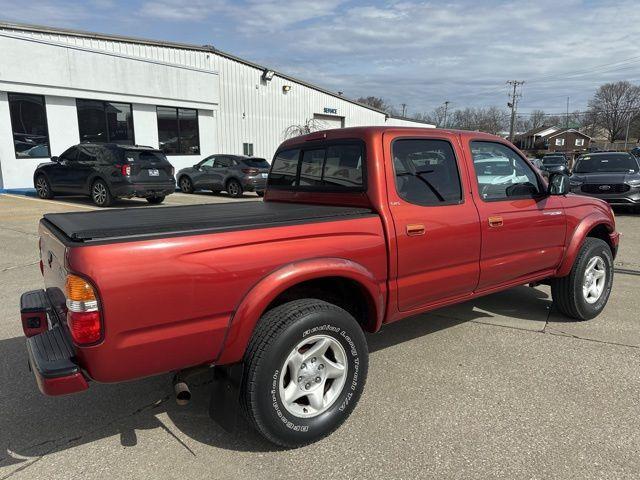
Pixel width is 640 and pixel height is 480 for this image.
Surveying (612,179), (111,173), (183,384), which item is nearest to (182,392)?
(183,384)

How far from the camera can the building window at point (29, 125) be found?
51.5 feet

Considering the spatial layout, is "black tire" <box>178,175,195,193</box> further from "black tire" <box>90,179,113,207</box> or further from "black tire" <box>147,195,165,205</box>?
"black tire" <box>90,179,113,207</box>

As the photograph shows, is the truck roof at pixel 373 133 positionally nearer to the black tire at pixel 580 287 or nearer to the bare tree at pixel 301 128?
the black tire at pixel 580 287

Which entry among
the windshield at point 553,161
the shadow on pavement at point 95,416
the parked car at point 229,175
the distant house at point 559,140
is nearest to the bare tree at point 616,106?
the distant house at point 559,140

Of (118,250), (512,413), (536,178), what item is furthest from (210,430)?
(536,178)

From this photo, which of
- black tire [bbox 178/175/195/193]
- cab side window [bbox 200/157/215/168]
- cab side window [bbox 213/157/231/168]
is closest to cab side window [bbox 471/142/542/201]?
cab side window [bbox 213/157/231/168]

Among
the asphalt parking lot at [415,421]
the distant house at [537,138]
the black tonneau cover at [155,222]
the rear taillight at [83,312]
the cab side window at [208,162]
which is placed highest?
the distant house at [537,138]

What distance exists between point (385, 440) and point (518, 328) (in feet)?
7.54

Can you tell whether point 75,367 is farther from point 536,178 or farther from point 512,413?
point 536,178

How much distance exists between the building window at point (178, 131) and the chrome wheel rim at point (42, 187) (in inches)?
246

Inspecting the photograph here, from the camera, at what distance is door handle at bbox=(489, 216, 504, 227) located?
367cm

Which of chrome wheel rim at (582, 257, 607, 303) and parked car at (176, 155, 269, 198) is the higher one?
parked car at (176, 155, 269, 198)

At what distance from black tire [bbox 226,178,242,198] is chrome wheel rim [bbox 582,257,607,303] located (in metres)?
13.2

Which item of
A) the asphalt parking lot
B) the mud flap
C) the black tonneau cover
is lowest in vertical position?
the asphalt parking lot
